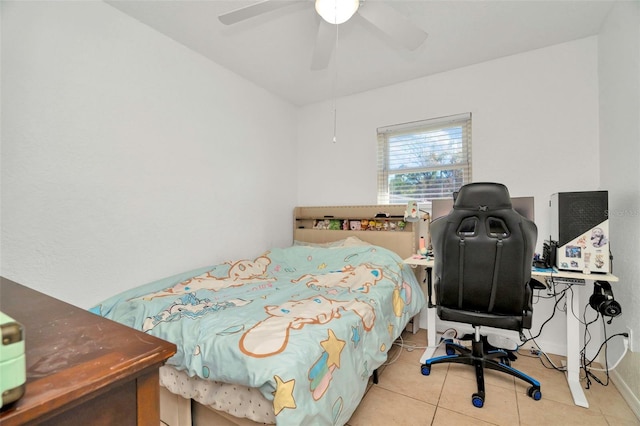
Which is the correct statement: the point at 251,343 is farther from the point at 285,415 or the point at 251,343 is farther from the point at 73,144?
the point at 73,144

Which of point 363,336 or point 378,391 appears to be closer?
point 363,336

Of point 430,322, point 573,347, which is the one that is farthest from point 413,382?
point 573,347

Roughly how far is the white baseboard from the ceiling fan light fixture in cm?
277

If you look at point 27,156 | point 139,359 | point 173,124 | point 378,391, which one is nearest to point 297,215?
point 173,124

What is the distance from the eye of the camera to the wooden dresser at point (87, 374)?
0.38 meters

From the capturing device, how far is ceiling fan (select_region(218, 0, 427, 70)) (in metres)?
1.52

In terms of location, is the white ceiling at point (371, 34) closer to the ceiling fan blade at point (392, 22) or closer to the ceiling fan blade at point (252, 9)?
the ceiling fan blade at point (392, 22)

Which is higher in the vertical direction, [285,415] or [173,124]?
[173,124]

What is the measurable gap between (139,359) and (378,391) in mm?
1761

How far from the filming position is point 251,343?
1.13 m

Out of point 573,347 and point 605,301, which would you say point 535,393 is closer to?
point 573,347

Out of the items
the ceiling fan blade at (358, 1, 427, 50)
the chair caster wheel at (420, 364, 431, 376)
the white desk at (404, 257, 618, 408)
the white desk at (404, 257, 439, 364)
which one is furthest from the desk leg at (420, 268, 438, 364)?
the ceiling fan blade at (358, 1, 427, 50)

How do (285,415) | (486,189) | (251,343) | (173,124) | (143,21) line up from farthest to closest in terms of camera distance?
(173,124) < (143,21) < (486,189) < (251,343) < (285,415)

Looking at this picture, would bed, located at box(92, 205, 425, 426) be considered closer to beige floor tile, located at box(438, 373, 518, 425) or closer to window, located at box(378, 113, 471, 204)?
beige floor tile, located at box(438, 373, 518, 425)
